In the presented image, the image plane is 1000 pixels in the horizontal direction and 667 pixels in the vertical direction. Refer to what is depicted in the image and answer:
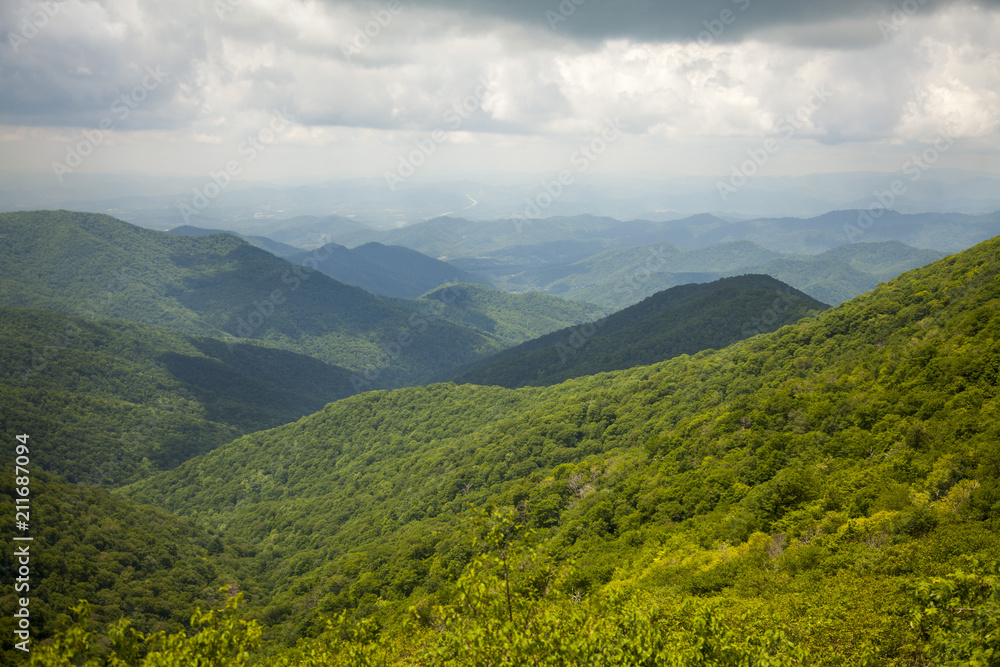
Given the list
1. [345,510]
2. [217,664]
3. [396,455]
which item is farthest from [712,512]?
[396,455]

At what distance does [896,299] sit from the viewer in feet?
195

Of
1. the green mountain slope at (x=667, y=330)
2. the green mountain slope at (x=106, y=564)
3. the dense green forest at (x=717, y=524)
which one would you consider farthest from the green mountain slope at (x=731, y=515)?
the green mountain slope at (x=667, y=330)

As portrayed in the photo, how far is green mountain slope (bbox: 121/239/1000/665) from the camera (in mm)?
16625

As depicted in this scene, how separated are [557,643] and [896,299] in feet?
211

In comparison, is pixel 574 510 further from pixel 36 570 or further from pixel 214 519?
pixel 214 519

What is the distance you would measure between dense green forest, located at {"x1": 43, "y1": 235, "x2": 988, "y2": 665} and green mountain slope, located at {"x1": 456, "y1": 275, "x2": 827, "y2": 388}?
45.8 meters

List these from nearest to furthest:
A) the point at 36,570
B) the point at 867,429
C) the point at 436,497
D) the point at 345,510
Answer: the point at 867,429 < the point at 36,570 < the point at 436,497 < the point at 345,510

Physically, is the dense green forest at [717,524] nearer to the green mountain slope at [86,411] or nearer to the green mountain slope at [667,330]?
the green mountain slope at [667,330]

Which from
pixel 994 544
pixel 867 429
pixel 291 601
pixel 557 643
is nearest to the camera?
pixel 557 643

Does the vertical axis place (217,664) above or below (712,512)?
above

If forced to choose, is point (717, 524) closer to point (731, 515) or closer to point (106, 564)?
point (731, 515)

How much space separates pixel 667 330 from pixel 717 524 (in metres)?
123

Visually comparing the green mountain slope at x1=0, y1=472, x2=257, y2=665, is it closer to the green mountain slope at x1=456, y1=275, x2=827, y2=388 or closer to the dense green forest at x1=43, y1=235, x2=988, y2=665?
the dense green forest at x1=43, y1=235, x2=988, y2=665

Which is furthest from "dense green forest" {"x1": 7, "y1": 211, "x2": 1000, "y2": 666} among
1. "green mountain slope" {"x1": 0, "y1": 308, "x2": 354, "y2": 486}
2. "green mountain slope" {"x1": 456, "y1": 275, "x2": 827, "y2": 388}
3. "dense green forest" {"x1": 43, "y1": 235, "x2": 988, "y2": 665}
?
"green mountain slope" {"x1": 456, "y1": 275, "x2": 827, "y2": 388}
